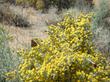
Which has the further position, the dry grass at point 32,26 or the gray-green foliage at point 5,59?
the dry grass at point 32,26

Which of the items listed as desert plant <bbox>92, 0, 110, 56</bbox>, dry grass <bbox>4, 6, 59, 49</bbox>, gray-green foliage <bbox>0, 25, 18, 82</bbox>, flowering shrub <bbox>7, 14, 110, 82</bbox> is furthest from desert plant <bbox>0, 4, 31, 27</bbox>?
flowering shrub <bbox>7, 14, 110, 82</bbox>

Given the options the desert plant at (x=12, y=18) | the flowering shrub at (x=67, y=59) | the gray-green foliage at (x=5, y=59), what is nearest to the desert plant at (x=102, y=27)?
the desert plant at (x=12, y=18)

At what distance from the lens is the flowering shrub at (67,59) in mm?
5145

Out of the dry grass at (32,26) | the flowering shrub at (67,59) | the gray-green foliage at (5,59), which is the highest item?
the flowering shrub at (67,59)

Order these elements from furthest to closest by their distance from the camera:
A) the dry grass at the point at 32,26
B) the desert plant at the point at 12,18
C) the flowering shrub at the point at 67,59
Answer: the desert plant at the point at 12,18 → the dry grass at the point at 32,26 → the flowering shrub at the point at 67,59

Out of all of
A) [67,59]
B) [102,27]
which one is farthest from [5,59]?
[102,27]

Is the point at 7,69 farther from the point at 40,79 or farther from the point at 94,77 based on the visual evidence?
the point at 94,77

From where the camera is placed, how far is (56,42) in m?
5.73

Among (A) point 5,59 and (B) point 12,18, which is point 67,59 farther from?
(B) point 12,18

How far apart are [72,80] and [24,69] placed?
789 mm

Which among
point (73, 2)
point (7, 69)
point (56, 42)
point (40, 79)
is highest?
point (56, 42)

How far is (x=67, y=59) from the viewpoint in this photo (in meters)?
5.12

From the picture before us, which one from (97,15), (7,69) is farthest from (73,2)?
(7,69)

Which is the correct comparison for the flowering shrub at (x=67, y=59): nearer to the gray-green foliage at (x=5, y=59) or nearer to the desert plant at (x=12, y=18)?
the gray-green foliage at (x=5, y=59)
